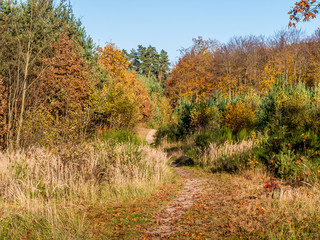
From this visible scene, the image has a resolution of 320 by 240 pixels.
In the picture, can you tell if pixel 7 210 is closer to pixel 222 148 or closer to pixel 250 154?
pixel 250 154

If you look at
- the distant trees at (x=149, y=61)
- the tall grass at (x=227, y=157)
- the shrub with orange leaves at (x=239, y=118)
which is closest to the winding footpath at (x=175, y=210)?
the tall grass at (x=227, y=157)

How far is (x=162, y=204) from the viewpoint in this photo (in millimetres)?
7336

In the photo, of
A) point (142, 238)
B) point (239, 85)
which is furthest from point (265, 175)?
point (239, 85)

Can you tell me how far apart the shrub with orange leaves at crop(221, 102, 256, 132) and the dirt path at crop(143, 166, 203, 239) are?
5.82 meters

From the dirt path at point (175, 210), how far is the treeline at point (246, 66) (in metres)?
28.6

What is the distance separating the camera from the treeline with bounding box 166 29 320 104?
36.3 meters

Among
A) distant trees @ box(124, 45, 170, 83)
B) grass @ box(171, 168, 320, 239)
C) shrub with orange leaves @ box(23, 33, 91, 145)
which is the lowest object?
grass @ box(171, 168, 320, 239)

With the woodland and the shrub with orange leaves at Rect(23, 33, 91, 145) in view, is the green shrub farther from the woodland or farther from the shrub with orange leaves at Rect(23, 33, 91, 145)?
the shrub with orange leaves at Rect(23, 33, 91, 145)

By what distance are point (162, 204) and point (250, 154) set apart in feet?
13.9

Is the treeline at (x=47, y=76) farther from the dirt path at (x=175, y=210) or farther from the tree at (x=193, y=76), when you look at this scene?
the tree at (x=193, y=76)

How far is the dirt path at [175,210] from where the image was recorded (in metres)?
5.26

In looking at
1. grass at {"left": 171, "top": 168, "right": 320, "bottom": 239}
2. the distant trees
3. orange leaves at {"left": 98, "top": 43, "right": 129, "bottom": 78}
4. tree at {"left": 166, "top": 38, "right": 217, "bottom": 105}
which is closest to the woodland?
grass at {"left": 171, "top": 168, "right": 320, "bottom": 239}

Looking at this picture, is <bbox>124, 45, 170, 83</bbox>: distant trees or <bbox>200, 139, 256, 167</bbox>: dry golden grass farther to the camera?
<bbox>124, 45, 170, 83</bbox>: distant trees

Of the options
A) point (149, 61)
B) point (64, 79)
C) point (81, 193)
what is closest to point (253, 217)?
point (81, 193)
